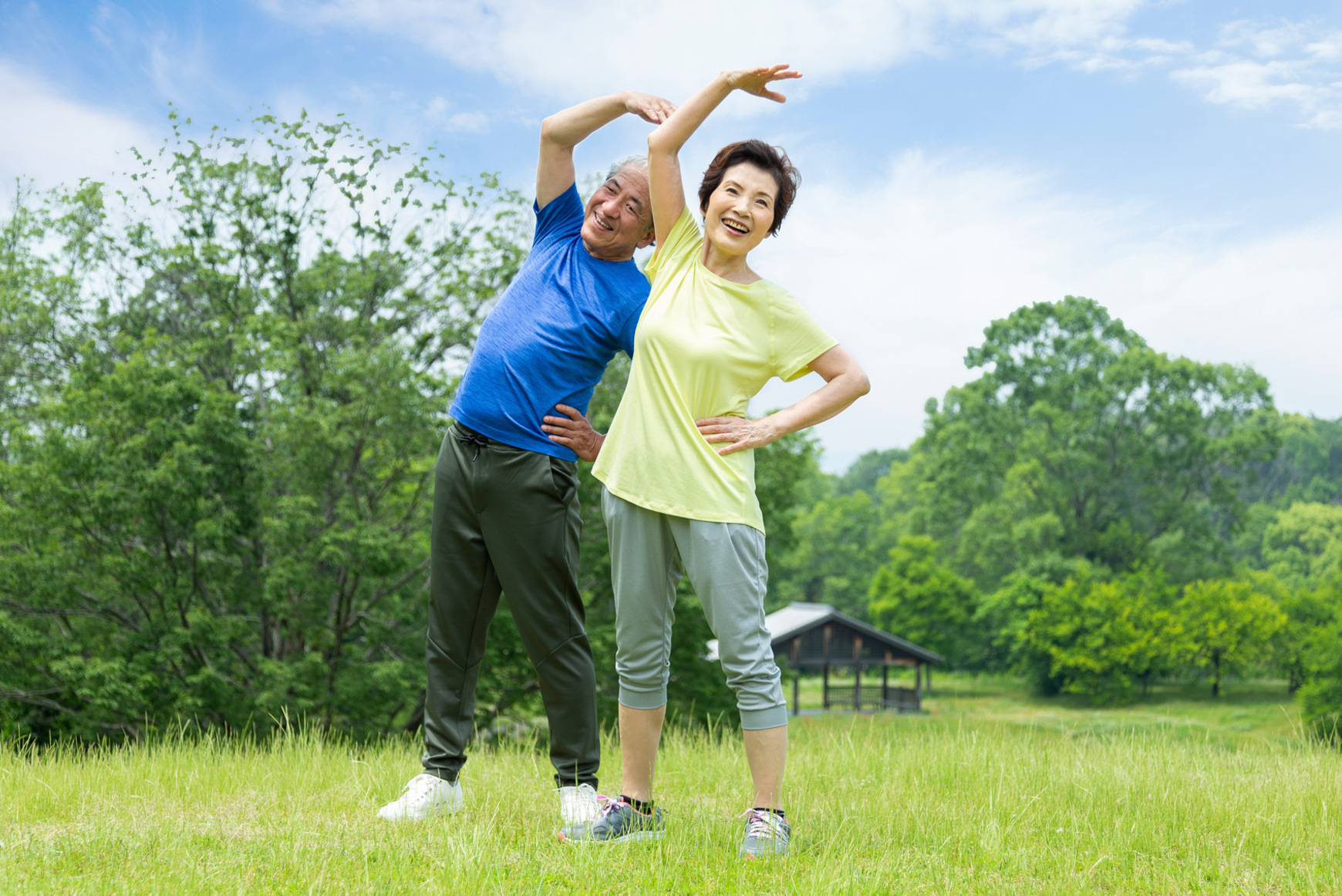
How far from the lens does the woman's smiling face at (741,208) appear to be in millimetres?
2605

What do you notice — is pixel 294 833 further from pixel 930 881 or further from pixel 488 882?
pixel 930 881

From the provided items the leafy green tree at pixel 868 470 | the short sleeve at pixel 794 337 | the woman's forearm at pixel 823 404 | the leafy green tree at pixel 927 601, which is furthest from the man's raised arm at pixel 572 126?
the leafy green tree at pixel 868 470

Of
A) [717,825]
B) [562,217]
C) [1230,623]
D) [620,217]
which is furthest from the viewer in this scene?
[1230,623]

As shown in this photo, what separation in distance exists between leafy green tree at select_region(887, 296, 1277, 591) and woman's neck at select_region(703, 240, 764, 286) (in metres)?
33.8

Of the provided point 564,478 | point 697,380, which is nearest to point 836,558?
point 564,478

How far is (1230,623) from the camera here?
30672 mm

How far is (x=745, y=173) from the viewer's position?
262 cm

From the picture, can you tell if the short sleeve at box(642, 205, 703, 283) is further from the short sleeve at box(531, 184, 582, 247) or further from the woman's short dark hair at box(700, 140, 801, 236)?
the short sleeve at box(531, 184, 582, 247)

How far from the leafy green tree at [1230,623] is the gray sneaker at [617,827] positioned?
106 feet

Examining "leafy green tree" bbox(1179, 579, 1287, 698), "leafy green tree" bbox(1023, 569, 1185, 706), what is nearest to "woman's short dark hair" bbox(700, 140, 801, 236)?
"leafy green tree" bbox(1023, 569, 1185, 706)

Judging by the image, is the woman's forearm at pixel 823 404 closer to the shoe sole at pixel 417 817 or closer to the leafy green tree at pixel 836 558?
the shoe sole at pixel 417 817

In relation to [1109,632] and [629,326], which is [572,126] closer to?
[629,326]

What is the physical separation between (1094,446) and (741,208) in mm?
36083

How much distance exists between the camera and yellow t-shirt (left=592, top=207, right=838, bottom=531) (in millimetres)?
2543
